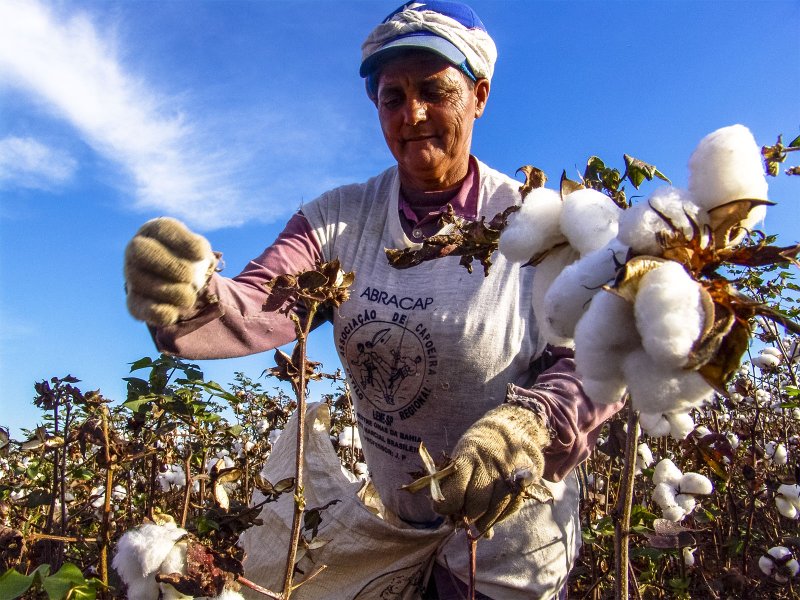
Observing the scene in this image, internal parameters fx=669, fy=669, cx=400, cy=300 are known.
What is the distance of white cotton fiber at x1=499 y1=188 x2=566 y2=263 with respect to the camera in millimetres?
1038

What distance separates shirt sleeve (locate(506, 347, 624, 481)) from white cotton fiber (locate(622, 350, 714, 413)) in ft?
2.51

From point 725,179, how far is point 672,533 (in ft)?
4.41

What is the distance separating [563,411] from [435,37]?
1.41 m

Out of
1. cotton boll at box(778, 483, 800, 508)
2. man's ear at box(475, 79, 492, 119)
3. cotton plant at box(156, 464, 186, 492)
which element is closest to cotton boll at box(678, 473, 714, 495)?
cotton boll at box(778, 483, 800, 508)

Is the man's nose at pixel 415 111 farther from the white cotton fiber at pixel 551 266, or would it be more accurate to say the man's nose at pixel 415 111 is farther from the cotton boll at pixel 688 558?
the cotton boll at pixel 688 558

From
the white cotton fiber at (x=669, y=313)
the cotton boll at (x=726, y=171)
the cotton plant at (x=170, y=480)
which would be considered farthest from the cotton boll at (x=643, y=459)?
the white cotton fiber at (x=669, y=313)

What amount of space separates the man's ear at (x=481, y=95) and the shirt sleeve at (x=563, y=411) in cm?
118

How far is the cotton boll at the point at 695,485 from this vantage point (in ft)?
9.70

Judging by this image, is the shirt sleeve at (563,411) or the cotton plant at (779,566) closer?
the shirt sleeve at (563,411)

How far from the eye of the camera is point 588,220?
95cm

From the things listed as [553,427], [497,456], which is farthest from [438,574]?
[497,456]

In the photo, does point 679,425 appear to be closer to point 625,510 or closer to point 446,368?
point 625,510

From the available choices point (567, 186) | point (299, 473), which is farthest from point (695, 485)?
point (567, 186)

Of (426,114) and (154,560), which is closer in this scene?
(154,560)
